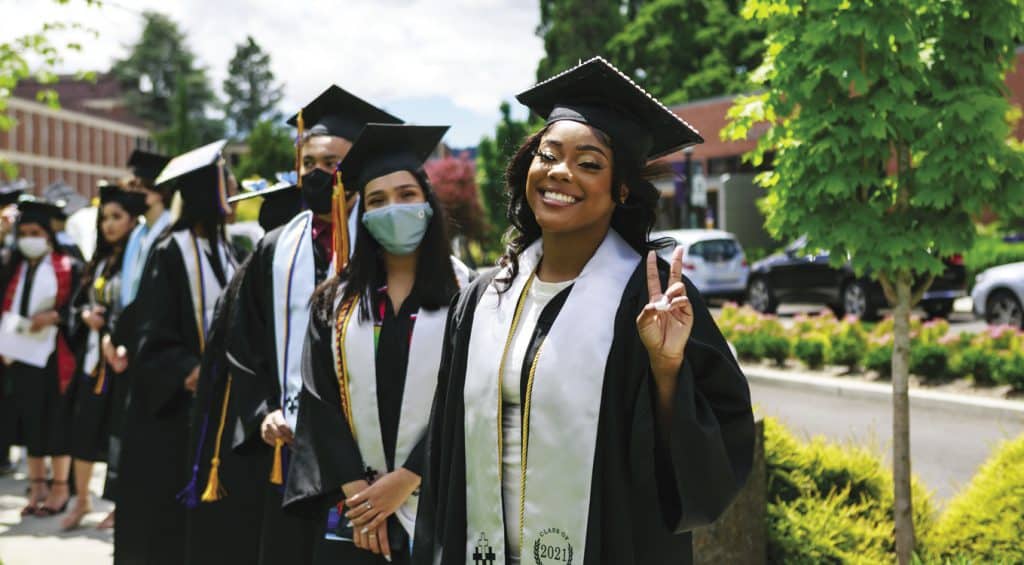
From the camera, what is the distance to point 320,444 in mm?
3131

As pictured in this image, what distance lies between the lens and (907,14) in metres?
4.37

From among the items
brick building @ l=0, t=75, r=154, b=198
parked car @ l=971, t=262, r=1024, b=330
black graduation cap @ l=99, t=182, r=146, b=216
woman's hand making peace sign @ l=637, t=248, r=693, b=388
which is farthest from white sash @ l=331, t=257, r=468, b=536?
brick building @ l=0, t=75, r=154, b=198

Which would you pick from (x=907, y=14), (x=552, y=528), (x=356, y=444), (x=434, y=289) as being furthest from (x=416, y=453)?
(x=907, y=14)

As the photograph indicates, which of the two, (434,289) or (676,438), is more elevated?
(434,289)

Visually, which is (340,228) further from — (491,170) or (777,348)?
(491,170)

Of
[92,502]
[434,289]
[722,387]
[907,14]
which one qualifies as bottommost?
[92,502]

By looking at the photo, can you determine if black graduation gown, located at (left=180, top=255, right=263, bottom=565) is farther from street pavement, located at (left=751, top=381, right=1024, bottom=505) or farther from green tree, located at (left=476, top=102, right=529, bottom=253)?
green tree, located at (left=476, top=102, right=529, bottom=253)

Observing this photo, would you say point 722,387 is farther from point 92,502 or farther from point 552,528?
point 92,502

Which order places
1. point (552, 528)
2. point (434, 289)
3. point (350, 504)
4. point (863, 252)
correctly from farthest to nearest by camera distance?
1. point (863, 252)
2. point (434, 289)
3. point (350, 504)
4. point (552, 528)

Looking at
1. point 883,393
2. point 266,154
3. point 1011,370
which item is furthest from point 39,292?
point 266,154

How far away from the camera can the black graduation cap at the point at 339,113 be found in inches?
160

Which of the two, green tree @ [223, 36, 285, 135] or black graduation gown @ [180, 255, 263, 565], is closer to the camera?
black graduation gown @ [180, 255, 263, 565]

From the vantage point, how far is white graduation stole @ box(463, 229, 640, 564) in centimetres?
224

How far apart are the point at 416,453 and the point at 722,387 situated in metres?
1.20
